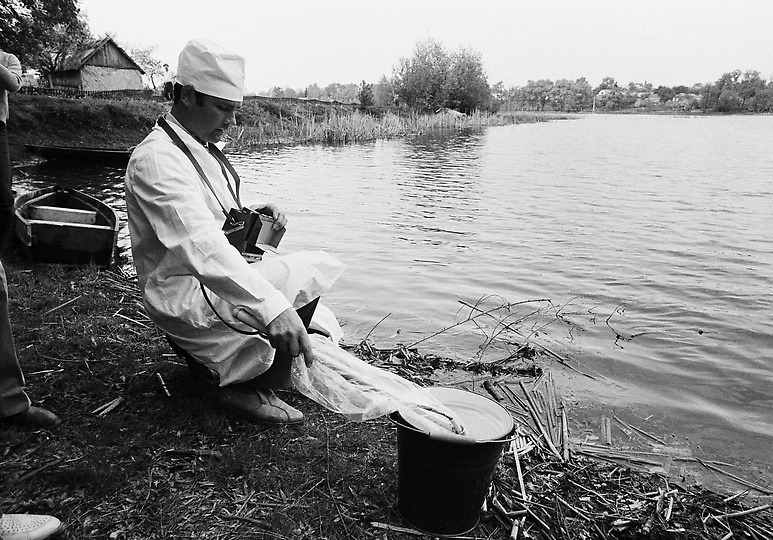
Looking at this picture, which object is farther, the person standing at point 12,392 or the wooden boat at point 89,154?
the wooden boat at point 89,154

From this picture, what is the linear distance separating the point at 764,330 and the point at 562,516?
17.2ft

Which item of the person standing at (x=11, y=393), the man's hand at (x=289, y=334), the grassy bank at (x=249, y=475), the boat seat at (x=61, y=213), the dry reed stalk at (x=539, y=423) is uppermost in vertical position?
the man's hand at (x=289, y=334)

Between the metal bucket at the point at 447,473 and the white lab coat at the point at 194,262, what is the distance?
891 millimetres

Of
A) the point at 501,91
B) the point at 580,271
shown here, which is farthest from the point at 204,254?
the point at 501,91

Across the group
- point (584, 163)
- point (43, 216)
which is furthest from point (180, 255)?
point (584, 163)

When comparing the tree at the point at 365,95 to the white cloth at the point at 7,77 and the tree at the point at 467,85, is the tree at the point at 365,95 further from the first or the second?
the white cloth at the point at 7,77

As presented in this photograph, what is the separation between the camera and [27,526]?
2.48 metres

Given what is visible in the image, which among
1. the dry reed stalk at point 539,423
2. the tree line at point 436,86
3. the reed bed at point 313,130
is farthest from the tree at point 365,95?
the dry reed stalk at point 539,423

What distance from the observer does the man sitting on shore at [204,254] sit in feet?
9.43

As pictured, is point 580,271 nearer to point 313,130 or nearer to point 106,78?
point 313,130

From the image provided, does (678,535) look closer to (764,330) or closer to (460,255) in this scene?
(764,330)

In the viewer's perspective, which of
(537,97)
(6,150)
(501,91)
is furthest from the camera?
(537,97)

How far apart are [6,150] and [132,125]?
2376cm

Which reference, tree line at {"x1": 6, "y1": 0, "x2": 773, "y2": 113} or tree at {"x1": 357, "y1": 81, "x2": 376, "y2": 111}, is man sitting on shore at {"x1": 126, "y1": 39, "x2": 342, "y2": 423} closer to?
tree line at {"x1": 6, "y1": 0, "x2": 773, "y2": 113}
